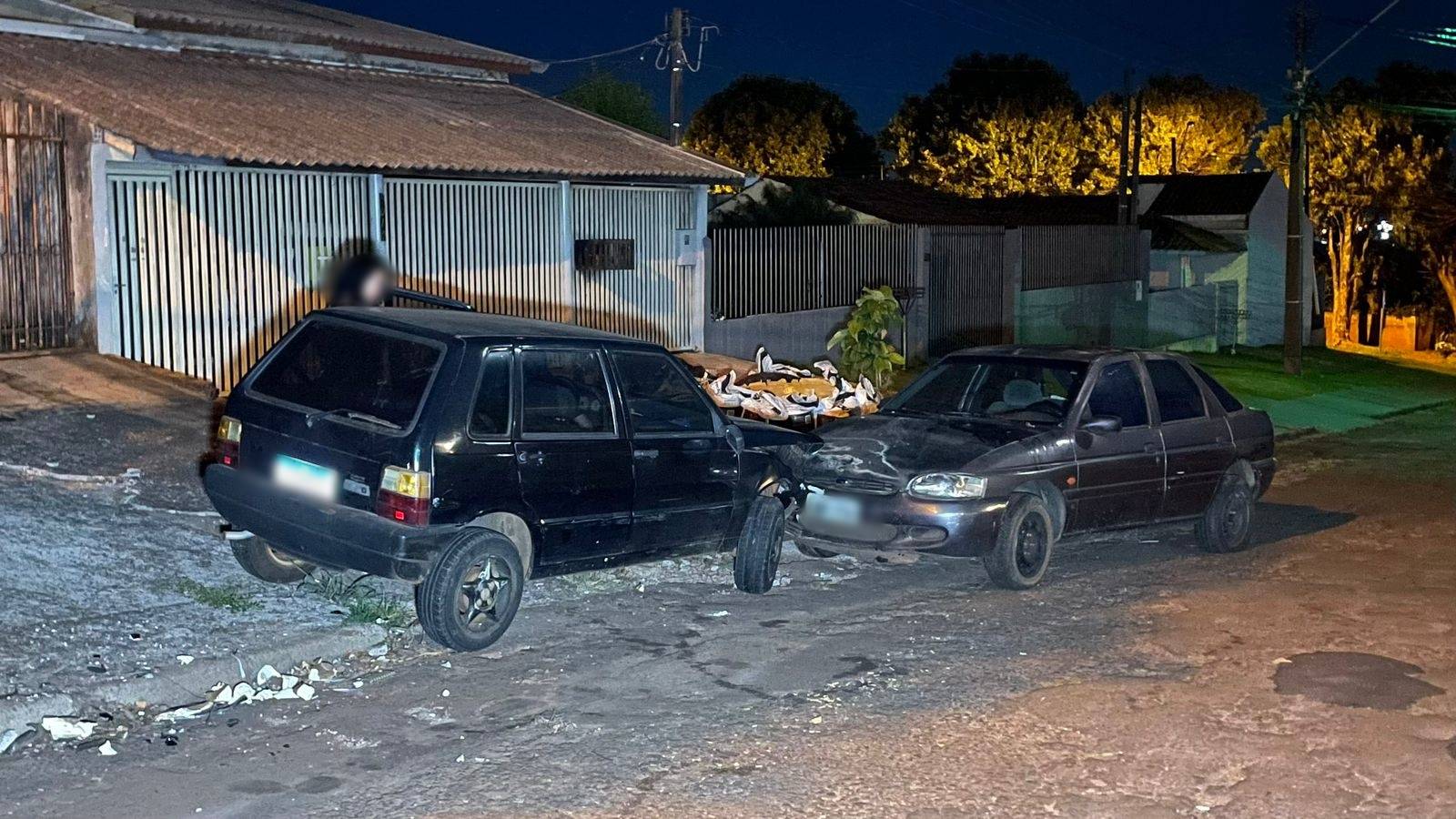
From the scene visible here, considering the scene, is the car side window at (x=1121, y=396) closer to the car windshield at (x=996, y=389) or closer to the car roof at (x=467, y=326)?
the car windshield at (x=996, y=389)

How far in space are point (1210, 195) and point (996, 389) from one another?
34897 millimetres

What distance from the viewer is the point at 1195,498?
10.8 meters

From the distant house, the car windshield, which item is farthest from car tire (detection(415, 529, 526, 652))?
the distant house

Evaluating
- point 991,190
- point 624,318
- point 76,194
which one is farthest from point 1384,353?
point 76,194

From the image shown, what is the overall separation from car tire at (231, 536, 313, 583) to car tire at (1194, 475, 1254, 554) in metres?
6.29

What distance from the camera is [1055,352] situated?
10.6 meters

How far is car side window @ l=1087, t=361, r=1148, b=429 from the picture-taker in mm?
10273

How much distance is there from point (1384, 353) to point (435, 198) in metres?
39.5

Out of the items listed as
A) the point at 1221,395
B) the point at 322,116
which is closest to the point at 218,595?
the point at 1221,395

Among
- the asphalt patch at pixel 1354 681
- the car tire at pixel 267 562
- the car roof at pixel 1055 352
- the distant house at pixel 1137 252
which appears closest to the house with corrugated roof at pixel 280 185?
the car tire at pixel 267 562

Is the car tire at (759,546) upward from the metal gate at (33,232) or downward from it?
downward

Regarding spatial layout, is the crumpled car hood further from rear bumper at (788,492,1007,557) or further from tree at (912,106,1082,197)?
tree at (912,106,1082,197)

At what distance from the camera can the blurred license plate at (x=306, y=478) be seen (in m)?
7.34

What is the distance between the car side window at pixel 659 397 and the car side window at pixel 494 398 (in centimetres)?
81
